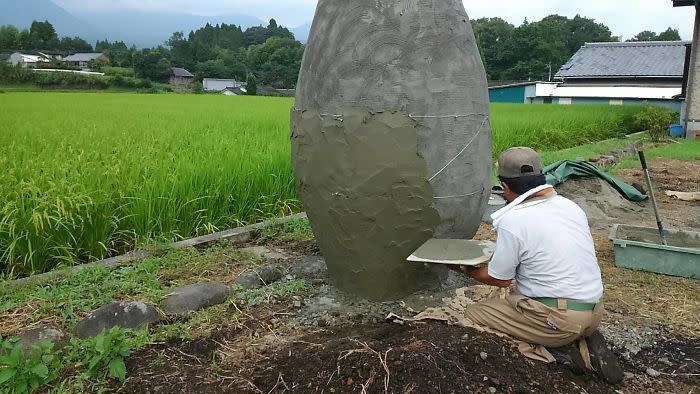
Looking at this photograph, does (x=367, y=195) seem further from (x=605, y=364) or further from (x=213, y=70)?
(x=213, y=70)

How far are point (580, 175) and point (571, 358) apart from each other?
472 centimetres

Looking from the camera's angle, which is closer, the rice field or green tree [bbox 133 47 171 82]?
the rice field

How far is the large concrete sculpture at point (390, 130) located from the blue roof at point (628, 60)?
2903 centimetres

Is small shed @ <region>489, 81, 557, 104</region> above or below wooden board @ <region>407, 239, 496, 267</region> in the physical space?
above

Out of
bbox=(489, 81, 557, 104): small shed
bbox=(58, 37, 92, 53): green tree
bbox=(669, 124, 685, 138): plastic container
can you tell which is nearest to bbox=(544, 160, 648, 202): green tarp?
bbox=(669, 124, 685, 138): plastic container

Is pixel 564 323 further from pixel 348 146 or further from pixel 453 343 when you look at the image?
pixel 348 146

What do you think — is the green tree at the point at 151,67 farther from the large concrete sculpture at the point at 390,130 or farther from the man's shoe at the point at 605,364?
the man's shoe at the point at 605,364

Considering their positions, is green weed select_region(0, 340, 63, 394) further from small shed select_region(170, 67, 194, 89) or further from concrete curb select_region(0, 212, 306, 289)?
small shed select_region(170, 67, 194, 89)

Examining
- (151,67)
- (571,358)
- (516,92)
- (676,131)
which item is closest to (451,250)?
(571,358)

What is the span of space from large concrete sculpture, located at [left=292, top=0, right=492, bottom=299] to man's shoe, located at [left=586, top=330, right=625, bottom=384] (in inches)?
39.4

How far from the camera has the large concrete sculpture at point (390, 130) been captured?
2.96 metres

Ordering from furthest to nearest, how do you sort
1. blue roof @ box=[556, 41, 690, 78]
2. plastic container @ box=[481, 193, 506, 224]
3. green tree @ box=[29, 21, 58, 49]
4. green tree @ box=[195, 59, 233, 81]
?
green tree @ box=[29, 21, 58, 49] < green tree @ box=[195, 59, 233, 81] < blue roof @ box=[556, 41, 690, 78] < plastic container @ box=[481, 193, 506, 224]

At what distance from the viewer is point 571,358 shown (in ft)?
8.27

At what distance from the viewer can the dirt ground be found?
2.27 m
